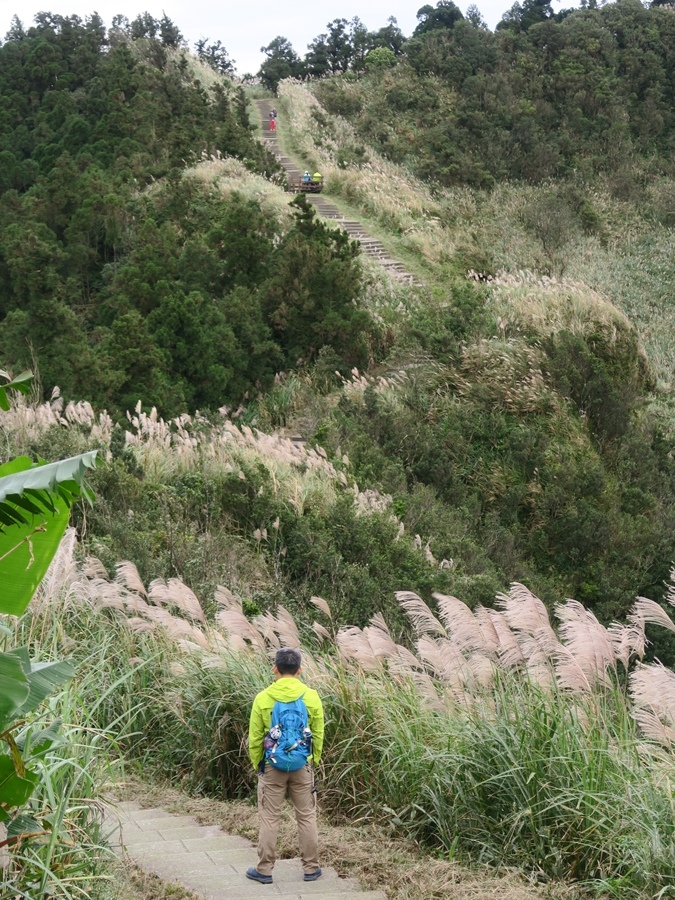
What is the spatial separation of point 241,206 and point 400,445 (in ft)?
25.1

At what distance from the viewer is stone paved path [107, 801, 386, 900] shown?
380cm

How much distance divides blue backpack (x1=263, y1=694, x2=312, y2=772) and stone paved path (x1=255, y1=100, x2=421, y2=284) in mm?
18860

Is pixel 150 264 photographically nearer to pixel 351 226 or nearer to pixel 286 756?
pixel 351 226

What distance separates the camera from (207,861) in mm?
4039

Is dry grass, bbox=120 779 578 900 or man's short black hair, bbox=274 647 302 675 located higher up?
man's short black hair, bbox=274 647 302 675

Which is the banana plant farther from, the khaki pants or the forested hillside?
the forested hillside

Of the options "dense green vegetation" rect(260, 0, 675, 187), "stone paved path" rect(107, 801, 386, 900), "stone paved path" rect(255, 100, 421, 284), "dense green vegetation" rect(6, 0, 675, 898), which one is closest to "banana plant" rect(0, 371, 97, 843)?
"dense green vegetation" rect(6, 0, 675, 898)

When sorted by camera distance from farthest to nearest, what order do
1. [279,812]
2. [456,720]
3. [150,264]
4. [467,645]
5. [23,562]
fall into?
1. [150,264]
2. [467,645]
3. [456,720]
4. [279,812]
5. [23,562]

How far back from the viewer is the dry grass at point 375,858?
3.70m

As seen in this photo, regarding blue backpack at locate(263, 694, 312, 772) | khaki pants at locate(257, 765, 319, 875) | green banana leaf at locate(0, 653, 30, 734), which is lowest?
khaki pants at locate(257, 765, 319, 875)

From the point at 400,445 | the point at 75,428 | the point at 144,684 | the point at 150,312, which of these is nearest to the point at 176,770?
the point at 144,684

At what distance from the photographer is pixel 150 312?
1543 centimetres

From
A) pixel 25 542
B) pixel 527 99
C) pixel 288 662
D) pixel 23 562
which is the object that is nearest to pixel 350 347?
pixel 288 662

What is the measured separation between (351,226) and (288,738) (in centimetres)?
2389
